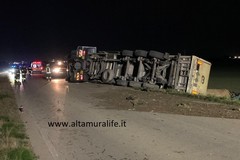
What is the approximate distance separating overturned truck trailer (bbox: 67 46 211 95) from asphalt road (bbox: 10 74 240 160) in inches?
346

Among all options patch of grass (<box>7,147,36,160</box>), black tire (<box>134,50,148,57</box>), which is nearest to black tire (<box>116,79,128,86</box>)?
black tire (<box>134,50,148,57</box>)

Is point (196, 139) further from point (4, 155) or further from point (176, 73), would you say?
point (176, 73)

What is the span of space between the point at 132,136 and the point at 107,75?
1525 cm

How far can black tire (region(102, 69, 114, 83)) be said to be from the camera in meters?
23.4

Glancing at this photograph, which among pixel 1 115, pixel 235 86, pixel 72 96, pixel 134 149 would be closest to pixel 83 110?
pixel 1 115

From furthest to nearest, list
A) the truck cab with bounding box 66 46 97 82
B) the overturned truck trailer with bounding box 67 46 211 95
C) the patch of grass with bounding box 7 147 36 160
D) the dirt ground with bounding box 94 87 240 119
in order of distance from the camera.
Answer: the truck cab with bounding box 66 46 97 82, the overturned truck trailer with bounding box 67 46 211 95, the dirt ground with bounding box 94 87 240 119, the patch of grass with bounding box 7 147 36 160

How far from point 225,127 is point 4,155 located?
19.9 ft

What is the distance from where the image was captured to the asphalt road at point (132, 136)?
23.1 ft

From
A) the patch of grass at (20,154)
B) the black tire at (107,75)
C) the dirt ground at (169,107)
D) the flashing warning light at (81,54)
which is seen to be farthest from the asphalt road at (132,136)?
the flashing warning light at (81,54)

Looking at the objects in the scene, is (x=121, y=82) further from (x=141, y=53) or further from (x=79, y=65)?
(x=79, y=65)

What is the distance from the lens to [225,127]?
975cm

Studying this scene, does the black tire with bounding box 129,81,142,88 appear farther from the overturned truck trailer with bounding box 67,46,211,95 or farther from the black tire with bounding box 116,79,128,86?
the black tire with bounding box 116,79,128,86

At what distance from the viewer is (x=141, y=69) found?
2198 centimetres

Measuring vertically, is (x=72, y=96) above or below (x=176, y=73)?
below
